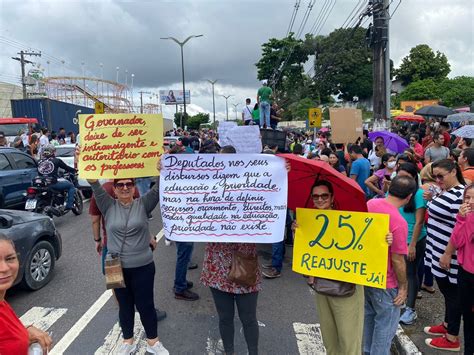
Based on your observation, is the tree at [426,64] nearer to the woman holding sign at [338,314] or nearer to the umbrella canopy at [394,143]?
the umbrella canopy at [394,143]

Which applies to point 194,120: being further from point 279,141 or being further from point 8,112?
point 279,141

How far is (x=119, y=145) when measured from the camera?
3.13 metres

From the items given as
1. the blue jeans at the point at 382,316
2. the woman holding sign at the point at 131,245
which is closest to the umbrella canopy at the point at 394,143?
the blue jeans at the point at 382,316

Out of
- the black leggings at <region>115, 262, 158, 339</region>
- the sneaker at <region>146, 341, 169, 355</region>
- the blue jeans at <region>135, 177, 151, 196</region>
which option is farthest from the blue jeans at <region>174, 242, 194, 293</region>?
the blue jeans at <region>135, 177, 151, 196</region>

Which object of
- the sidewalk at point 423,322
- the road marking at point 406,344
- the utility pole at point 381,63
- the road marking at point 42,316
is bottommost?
the sidewalk at point 423,322

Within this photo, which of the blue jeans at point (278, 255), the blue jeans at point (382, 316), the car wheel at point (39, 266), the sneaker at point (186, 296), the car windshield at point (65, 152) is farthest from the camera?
the car windshield at point (65, 152)

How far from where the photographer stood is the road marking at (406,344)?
3403 mm

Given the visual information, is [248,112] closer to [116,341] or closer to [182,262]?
[182,262]

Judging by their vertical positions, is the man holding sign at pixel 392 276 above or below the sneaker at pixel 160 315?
above

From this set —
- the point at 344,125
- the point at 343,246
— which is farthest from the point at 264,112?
the point at 343,246

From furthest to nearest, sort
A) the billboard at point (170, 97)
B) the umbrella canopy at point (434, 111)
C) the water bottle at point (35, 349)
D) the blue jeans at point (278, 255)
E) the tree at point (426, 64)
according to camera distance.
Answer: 1. the billboard at point (170, 97)
2. the tree at point (426, 64)
3. the umbrella canopy at point (434, 111)
4. the blue jeans at point (278, 255)
5. the water bottle at point (35, 349)

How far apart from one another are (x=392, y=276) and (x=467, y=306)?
3.24 ft

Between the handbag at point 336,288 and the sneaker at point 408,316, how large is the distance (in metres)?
1.72

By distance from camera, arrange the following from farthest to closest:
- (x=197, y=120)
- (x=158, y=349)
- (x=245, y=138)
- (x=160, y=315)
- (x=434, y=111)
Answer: (x=197, y=120)
(x=434, y=111)
(x=245, y=138)
(x=160, y=315)
(x=158, y=349)
